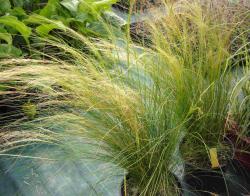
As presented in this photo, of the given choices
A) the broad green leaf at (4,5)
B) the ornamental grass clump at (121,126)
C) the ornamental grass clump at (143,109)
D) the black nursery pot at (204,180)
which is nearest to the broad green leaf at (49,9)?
the broad green leaf at (4,5)

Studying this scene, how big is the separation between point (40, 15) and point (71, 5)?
0.57 feet

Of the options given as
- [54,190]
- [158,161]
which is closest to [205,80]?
[158,161]

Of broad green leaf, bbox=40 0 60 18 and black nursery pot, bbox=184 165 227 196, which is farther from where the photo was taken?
broad green leaf, bbox=40 0 60 18

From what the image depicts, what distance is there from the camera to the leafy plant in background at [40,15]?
146 centimetres

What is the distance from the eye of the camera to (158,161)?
99 cm

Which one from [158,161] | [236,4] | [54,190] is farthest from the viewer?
[236,4]

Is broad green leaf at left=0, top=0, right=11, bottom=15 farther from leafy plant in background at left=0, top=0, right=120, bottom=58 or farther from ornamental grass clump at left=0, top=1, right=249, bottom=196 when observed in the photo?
ornamental grass clump at left=0, top=1, right=249, bottom=196

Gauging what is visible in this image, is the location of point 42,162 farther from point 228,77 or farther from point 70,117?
point 228,77

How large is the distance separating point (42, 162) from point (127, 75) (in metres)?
0.43

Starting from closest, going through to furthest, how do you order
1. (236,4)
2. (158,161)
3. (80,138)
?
(158,161)
(80,138)
(236,4)

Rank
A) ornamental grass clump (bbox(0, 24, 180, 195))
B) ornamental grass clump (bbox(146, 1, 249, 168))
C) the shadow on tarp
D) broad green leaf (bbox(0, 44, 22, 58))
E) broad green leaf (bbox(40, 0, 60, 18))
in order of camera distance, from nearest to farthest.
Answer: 1. ornamental grass clump (bbox(0, 24, 180, 195))
2. ornamental grass clump (bbox(146, 1, 249, 168))
3. the shadow on tarp
4. broad green leaf (bbox(0, 44, 22, 58))
5. broad green leaf (bbox(40, 0, 60, 18))

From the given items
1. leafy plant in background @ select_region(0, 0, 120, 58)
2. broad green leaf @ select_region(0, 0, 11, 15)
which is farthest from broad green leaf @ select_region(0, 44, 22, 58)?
broad green leaf @ select_region(0, 0, 11, 15)

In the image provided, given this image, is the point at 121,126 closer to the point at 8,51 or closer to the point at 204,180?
the point at 204,180

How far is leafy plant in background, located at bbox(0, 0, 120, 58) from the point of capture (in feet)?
4.79
